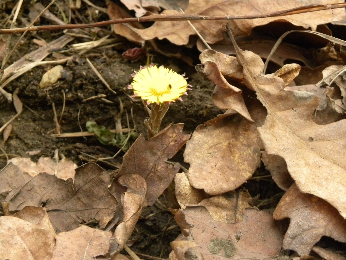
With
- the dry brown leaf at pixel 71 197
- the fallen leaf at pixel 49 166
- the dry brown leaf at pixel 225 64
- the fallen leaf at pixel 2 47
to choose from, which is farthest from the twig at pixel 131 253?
the fallen leaf at pixel 2 47

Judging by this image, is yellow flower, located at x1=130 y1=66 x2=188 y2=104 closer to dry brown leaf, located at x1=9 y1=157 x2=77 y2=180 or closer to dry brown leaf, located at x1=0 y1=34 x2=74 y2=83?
dry brown leaf, located at x1=9 y1=157 x2=77 y2=180

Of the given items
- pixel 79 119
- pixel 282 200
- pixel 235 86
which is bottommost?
pixel 79 119

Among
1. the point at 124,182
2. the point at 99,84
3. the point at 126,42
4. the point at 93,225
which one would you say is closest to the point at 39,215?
the point at 93,225

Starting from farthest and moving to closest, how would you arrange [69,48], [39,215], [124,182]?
[69,48]
[124,182]
[39,215]

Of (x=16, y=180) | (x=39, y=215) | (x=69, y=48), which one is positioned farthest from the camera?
(x=69, y=48)

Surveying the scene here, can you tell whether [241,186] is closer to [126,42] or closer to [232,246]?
[232,246]

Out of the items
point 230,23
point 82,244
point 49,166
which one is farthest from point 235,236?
point 230,23
